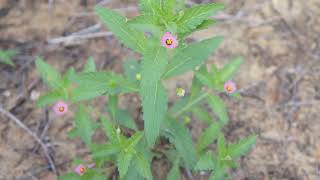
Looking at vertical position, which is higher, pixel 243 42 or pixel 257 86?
pixel 243 42

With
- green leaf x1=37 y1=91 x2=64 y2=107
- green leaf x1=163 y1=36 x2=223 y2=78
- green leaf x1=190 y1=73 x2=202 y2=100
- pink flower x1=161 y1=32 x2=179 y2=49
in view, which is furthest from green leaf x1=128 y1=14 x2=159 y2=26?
green leaf x1=37 y1=91 x2=64 y2=107

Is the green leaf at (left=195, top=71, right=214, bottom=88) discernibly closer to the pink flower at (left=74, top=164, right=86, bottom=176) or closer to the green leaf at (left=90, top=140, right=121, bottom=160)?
the green leaf at (left=90, top=140, right=121, bottom=160)

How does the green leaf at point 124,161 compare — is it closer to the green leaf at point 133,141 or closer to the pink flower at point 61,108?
the green leaf at point 133,141

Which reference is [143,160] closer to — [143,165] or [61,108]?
[143,165]

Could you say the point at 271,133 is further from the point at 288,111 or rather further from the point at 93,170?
the point at 93,170

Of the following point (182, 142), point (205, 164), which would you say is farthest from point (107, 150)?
point (205, 164)

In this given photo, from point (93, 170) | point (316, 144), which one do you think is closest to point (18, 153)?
point (93, 170)
